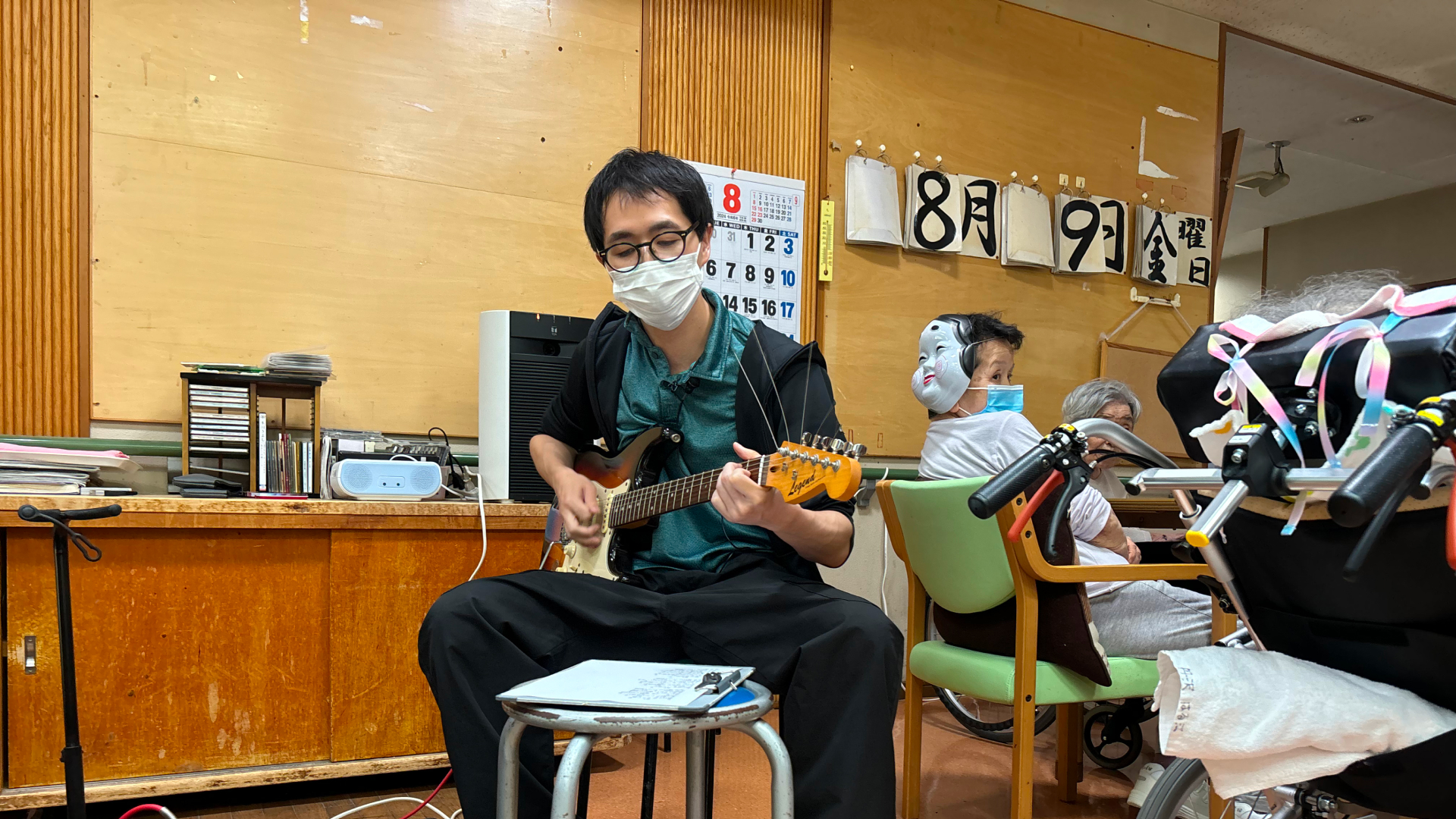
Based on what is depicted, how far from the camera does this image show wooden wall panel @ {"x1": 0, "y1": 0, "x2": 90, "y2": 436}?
2.38 m

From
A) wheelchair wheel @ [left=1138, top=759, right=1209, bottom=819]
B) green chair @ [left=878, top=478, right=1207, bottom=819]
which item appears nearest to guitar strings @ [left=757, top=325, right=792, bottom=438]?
green chair @ [left=878, top=478, right=1207, bottom=819]

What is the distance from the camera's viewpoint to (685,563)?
1.58m


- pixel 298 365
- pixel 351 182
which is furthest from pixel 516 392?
pixel 351 182

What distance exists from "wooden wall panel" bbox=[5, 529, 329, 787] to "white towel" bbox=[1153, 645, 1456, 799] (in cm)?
199

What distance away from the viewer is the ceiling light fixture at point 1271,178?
5754 millimetres

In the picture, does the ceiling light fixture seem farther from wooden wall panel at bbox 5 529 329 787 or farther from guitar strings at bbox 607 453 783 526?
wooden wall panel at bbox 5 529 329 787

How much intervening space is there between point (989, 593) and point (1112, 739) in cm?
100

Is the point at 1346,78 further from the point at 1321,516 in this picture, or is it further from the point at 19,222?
the point at 19,222

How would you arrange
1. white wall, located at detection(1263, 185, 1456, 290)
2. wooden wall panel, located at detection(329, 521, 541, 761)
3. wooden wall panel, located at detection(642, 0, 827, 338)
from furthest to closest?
white wall, located at detection(1263, 185, 1456, 290) < wooden wall panel, located at detection(642, 0, 827, 338) < wooden wall panel, located at detection(329, 521, 541, 761)

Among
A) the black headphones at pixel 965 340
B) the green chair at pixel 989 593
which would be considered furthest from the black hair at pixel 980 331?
the green chair at pixel 989 593

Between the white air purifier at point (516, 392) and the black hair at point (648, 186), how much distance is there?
2.76 ft

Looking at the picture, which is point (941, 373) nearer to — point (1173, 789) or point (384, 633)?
point (1173, 789)

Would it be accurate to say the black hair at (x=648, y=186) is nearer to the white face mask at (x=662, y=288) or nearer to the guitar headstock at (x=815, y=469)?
the white face mask at (x=662, y=288)

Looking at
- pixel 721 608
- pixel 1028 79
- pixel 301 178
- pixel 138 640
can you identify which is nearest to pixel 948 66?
pixel 1028 79
